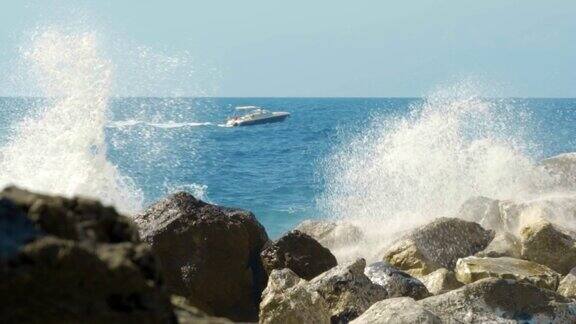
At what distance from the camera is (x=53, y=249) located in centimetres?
184

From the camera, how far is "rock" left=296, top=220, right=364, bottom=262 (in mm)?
12359

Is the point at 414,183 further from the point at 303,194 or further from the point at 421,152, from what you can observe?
the point at 303,194

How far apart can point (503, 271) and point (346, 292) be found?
6.00 feet

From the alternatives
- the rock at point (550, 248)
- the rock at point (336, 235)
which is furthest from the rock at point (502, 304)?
the rock at point (336, 235)

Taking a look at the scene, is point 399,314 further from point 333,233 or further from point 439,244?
point 333,233

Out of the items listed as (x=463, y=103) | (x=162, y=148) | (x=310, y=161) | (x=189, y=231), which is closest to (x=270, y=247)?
(x=189, y=231)

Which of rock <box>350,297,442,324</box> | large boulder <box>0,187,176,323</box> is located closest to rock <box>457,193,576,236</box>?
rock <box>350,297,442,324</box>

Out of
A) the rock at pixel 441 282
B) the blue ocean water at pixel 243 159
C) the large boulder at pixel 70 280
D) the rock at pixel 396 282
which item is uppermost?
the large boulder at pixel 70 280

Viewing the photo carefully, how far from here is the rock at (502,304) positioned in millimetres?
5777

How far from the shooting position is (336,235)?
12.6 metres

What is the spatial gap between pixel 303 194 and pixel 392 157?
505 centimetres

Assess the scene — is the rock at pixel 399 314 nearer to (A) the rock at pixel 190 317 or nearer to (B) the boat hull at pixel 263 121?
(A) the rock at pixel 190 317

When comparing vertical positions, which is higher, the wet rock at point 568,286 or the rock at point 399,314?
the rock at point 399,314

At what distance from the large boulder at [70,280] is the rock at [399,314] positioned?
10.2 feet
